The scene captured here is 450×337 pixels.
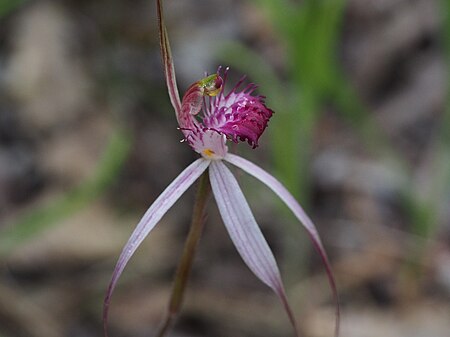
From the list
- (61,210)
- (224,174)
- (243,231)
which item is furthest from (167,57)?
(61,210)

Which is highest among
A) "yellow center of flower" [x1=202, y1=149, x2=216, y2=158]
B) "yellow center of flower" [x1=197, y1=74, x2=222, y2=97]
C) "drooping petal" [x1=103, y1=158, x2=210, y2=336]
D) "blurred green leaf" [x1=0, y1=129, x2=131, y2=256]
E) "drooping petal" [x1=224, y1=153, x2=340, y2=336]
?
"blurred green leaf" [x1=0, y1=129, x2=131, y2=256]

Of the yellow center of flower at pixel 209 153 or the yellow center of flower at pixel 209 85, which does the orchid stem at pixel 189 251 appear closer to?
the yellow center of flower at pixel 209 153

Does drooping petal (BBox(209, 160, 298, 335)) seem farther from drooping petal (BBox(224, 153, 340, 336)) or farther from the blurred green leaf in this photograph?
the blurred green leaf

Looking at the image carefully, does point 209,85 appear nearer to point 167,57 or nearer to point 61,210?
point 167,57

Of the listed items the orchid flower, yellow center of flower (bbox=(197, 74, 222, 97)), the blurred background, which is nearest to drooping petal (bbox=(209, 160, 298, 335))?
the orchid flower

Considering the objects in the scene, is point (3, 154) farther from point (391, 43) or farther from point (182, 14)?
point (391, 43)

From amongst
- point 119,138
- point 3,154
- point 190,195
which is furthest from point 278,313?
point 3,154

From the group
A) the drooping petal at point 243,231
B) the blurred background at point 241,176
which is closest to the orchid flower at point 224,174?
the drooping petal at point 243,231
